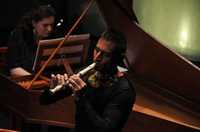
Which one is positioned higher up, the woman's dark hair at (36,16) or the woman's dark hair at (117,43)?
the woman's dark hair at (117,43)

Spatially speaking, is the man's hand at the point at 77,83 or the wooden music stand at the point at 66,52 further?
the wooden music stand at the point at 66,52

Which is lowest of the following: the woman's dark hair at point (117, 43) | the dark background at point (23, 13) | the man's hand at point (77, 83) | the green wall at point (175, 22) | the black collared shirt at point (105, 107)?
the green wall at point (175, 22)

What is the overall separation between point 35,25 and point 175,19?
244 cm

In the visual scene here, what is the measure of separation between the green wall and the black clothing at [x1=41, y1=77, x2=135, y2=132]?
3.19 m

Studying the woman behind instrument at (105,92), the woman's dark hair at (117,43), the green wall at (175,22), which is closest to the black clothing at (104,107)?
the woman behind instrument at (105,92)

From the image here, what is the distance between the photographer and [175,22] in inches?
238

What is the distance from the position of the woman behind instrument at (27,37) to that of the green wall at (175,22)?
6.85 feet

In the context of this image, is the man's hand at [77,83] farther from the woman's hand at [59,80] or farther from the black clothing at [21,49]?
the black clothing at [21,49]

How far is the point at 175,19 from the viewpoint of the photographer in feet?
19.9

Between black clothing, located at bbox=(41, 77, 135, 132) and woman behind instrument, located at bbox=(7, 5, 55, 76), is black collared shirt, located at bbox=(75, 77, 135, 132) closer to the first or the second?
black clothing, located at bbox=(41, 77, 135, 132)

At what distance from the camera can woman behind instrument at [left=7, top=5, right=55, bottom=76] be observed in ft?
13.3

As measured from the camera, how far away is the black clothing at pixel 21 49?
4.07m

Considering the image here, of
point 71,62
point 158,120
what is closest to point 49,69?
point 71,62

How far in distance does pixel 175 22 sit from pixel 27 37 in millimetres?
2454
